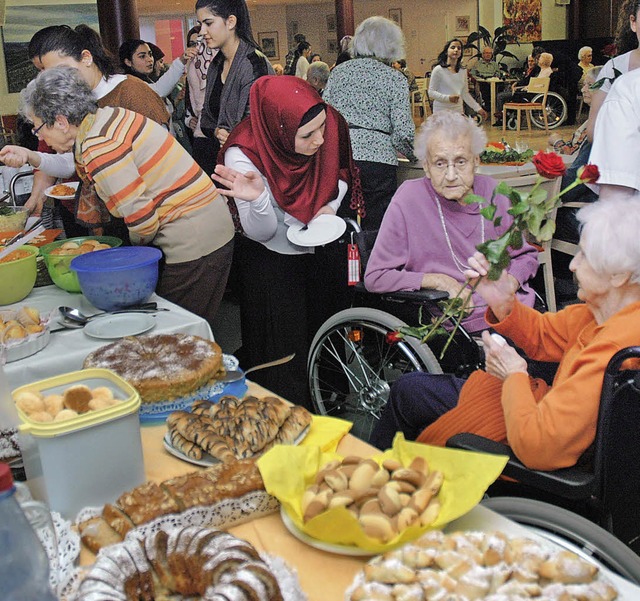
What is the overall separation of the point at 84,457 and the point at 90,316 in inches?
38.2

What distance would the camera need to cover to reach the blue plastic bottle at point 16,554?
2.61 feet

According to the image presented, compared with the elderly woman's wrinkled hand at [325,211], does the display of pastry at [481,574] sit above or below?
below

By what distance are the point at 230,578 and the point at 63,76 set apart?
1.93m

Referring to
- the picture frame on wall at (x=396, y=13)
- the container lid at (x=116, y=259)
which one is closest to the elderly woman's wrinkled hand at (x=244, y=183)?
the container lid at (x=116, y=259)

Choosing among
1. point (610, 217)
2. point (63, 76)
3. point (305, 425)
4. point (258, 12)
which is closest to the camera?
point (305, 425)

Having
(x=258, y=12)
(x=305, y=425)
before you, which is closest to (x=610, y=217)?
(x=305, y=425)

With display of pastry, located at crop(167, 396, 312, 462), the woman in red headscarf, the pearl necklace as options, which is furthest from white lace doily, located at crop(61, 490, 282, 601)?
the pearl necklace

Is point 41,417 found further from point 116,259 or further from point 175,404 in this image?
point 116,259

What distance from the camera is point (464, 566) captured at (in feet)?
3.05

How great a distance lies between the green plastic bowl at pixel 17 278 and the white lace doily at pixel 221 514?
1.20m

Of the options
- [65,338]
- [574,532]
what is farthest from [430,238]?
[574,532]

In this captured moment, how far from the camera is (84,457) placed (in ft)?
3.95

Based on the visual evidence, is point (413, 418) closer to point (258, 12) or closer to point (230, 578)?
point (230, 578)

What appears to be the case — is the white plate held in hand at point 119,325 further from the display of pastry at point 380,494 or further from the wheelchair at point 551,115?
the wheelchair at point 551,115
